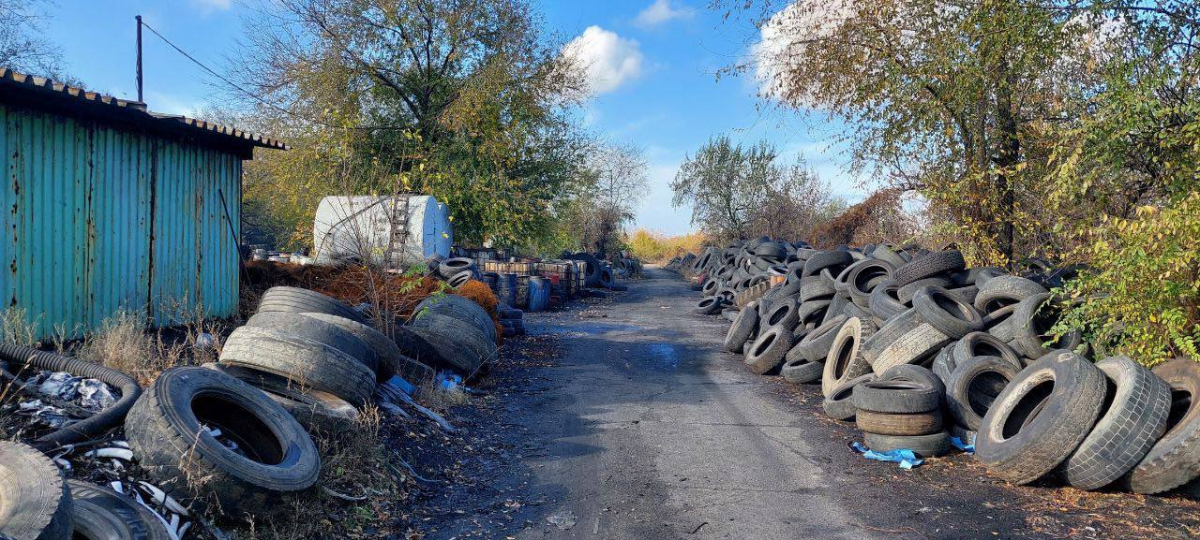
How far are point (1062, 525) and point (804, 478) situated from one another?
1697 mm

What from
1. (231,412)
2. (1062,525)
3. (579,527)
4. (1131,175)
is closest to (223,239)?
(231,412)

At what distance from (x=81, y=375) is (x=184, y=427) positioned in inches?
72.2

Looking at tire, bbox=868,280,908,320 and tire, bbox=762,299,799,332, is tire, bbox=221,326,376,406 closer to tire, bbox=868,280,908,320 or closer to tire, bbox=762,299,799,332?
tire, bbox=868,280,908,320

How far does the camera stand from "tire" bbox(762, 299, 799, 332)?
11.2 meters

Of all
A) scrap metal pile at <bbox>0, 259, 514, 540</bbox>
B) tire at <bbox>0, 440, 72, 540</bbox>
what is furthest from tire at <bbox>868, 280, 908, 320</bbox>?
tire at <bbox>0, 440, 72, 540</bbox>

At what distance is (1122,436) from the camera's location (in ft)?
16.4

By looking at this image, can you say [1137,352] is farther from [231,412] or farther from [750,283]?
[750,283]

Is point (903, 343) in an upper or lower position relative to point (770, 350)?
upper

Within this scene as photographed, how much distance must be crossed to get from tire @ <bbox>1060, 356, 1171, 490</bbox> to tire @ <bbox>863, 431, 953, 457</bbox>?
1087 millimetres

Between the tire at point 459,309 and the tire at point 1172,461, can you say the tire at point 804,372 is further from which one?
the tire at point 1172,461

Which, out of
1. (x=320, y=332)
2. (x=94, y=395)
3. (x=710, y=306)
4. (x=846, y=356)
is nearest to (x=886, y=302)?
(x=846, y=356)

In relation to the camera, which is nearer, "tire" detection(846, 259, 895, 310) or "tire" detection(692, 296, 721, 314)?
"tire" detection(846, 259, 895, 310)

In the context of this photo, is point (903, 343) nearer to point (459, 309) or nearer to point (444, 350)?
point (444, 350)

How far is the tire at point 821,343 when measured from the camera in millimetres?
9250
